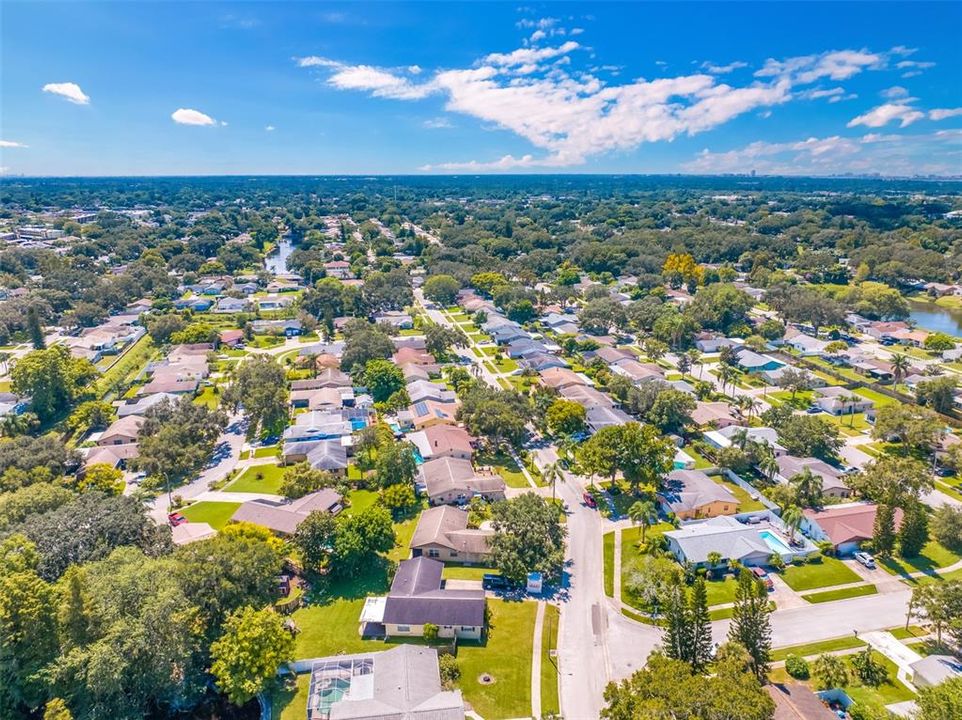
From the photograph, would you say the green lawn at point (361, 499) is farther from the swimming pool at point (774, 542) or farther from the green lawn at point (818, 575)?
the green lawn at point (818, 575)

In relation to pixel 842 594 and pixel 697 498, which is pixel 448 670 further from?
pixel 842 594

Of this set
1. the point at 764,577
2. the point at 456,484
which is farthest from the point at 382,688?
the point at 764,577

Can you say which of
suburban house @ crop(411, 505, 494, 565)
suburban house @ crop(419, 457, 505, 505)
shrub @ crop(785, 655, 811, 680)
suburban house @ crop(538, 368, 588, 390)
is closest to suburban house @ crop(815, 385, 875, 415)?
suburban house @ crop(538, 368, 588, 390)

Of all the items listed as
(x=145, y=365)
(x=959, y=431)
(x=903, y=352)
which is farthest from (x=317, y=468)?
(x=903, y=352)

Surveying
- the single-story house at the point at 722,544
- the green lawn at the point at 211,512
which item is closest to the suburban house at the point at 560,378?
the single-story house at the point at 722,544

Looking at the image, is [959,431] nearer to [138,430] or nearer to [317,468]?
[317,468]
